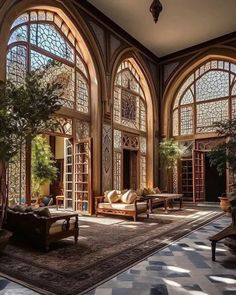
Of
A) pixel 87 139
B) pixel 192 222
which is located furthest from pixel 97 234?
pixel 87 139

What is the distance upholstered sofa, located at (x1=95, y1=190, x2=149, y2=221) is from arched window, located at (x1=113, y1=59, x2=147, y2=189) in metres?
1.53

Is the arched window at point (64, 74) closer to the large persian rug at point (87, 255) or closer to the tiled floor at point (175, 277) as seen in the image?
the large persian rug at point (87, 255)

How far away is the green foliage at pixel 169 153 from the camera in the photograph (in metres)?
10.4

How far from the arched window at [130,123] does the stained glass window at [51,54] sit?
1514mm

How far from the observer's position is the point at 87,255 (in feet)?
13.2

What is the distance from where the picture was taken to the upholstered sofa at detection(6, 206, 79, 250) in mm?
4281

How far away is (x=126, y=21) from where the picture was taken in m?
8.67

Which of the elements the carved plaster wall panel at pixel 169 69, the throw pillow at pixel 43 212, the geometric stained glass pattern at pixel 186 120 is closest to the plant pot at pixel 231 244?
the throw pillow at pixel 43 212

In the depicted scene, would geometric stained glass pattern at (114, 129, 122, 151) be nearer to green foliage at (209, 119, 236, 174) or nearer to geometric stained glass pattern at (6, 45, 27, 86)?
geometric stained glass pattern at (6, 45, 27, 86)

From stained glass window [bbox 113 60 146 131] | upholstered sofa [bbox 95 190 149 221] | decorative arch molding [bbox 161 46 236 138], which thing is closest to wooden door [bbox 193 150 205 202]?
decorative arch molding [bbox 161 46 236 138]

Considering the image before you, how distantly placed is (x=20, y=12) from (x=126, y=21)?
3.46 m

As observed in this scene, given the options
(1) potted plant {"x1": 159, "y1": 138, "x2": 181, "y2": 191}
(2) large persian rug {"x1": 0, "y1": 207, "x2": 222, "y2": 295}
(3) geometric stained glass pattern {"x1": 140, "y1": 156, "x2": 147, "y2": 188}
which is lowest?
(2) large persian rug {"x1": 0, "y1": 207, "x2": 222, "y2": 295}

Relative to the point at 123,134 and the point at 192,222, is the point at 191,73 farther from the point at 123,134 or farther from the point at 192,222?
the point at 192,222

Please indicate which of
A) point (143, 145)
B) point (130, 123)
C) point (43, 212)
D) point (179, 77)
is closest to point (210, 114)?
point (179, 77)
